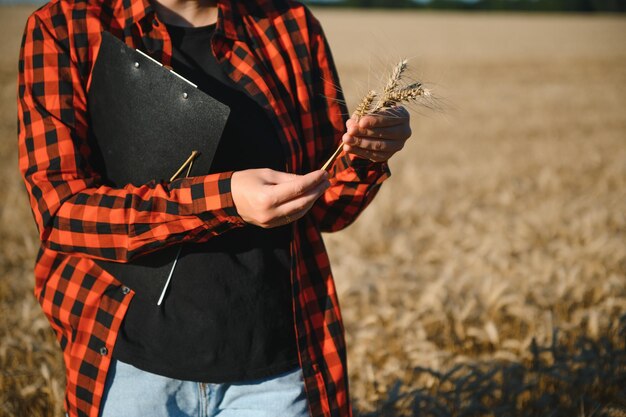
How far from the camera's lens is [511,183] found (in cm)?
752

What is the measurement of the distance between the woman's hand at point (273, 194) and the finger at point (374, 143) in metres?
0.15

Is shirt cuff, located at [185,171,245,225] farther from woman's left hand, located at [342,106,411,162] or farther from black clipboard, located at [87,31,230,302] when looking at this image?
woman's left hand, located at [342,106,411,162]

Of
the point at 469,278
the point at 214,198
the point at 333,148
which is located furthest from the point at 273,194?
the point at 469,278

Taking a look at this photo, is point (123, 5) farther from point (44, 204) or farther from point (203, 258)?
point (203, 258)

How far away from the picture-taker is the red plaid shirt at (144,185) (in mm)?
1386

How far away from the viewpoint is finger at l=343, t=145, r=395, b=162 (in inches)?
55.9

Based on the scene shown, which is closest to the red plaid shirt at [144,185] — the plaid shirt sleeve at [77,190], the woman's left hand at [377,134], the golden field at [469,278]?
the plaid shirt sleeve at [77,190]

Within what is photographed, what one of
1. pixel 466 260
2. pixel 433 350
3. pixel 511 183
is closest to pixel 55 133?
pixel 433 350

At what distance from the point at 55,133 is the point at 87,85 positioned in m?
0.17

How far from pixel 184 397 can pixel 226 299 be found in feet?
0.92

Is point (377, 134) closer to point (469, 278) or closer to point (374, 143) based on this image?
point (374, 143)

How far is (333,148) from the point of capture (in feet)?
5.81

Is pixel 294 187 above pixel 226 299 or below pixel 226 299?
above

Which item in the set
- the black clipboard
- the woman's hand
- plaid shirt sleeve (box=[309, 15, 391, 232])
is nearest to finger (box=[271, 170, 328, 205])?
the woman's hand
